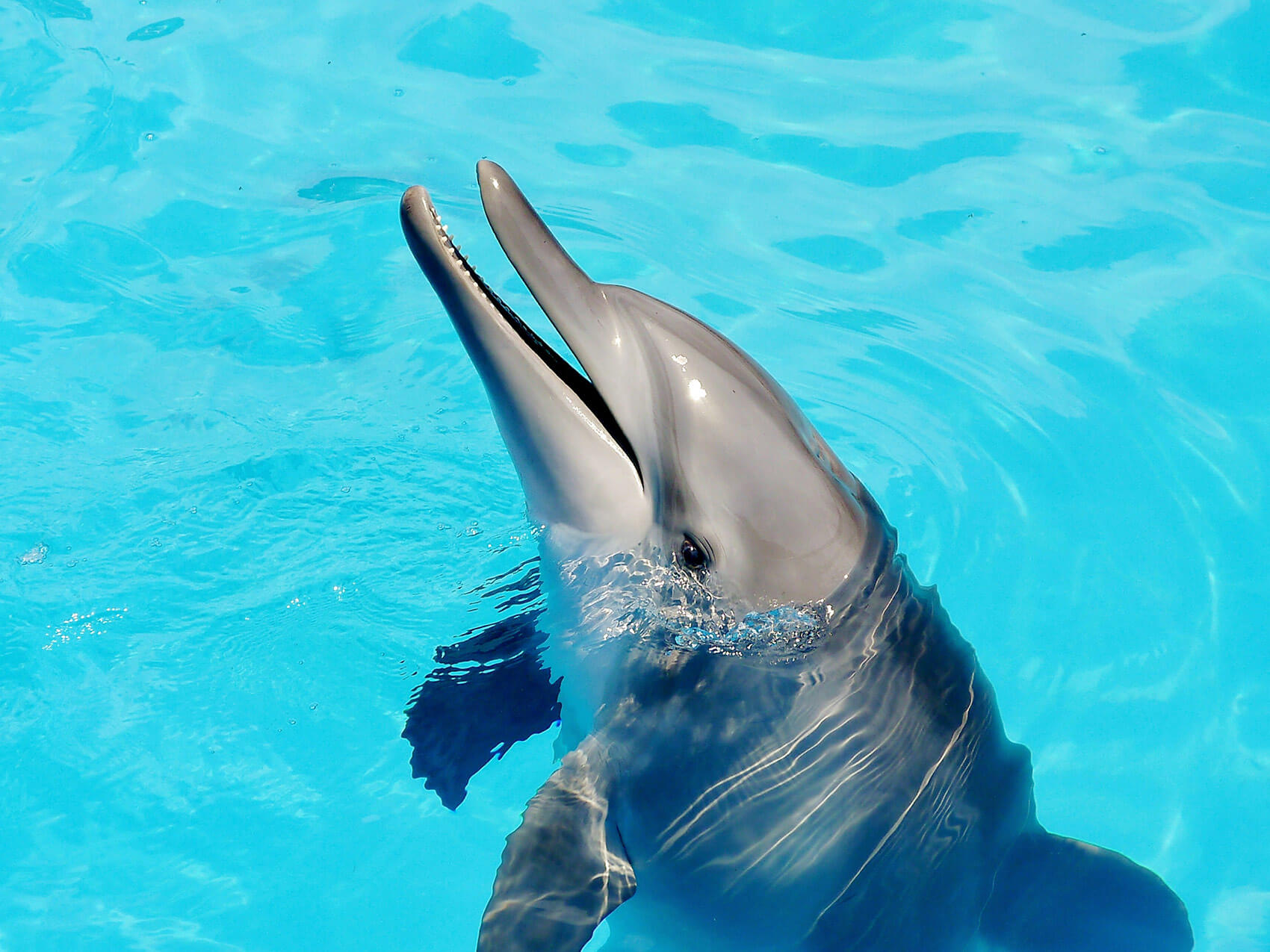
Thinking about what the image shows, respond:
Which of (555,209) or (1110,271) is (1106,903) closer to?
A: (1110,271)

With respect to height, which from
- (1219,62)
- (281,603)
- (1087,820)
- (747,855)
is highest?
(1219,62)

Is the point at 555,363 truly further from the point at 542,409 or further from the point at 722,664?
the point at 722,664

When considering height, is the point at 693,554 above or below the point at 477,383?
above

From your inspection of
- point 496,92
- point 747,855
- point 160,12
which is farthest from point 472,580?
point 160,12

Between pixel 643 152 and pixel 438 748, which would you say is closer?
pixel 438 748

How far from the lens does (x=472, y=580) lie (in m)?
5.78

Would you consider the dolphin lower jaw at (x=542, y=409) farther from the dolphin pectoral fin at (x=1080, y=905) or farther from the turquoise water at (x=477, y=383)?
the dolphin pectoral fin at (x=1080, y=905)

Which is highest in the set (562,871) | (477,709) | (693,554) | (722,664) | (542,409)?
(542,409)

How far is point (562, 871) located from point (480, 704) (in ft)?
4.08

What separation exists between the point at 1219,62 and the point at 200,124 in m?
8.30

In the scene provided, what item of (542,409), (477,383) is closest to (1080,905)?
(542,409)

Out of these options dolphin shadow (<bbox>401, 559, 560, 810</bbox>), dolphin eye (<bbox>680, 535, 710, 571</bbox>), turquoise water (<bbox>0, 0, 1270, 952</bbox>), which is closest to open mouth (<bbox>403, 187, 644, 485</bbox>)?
dolphin eye (<bbox>680, 535, 710, 571</bbox>)

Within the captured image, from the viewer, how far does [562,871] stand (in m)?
3.81


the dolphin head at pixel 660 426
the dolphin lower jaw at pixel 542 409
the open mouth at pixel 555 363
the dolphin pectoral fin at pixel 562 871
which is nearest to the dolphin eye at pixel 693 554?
the dolphin head at pixel 660 426
